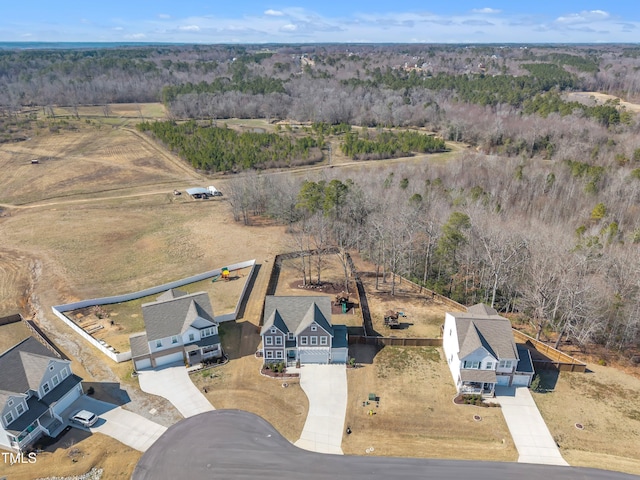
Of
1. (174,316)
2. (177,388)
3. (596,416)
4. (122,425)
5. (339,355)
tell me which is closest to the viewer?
(122,425)

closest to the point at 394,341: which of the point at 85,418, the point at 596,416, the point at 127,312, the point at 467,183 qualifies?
the point at 596,416

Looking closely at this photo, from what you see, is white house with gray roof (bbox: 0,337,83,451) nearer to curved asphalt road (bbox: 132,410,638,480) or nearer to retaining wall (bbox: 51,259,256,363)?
retaining wall (bbox: 51,259,256,363)

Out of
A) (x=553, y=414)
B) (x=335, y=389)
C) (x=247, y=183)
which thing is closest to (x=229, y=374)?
(x=335, y=389)

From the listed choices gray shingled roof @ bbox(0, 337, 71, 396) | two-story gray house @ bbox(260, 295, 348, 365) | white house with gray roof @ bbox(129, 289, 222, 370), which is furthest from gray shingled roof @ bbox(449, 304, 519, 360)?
gray shingled roof @ bbox(0, 337, 71, 396)

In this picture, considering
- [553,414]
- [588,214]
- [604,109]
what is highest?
[604,109]

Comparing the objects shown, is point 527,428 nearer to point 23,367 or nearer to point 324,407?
point 324,407


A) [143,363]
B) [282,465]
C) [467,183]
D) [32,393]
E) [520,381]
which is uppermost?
[467,183]

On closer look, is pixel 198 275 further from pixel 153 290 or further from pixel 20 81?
pixel 20 81
